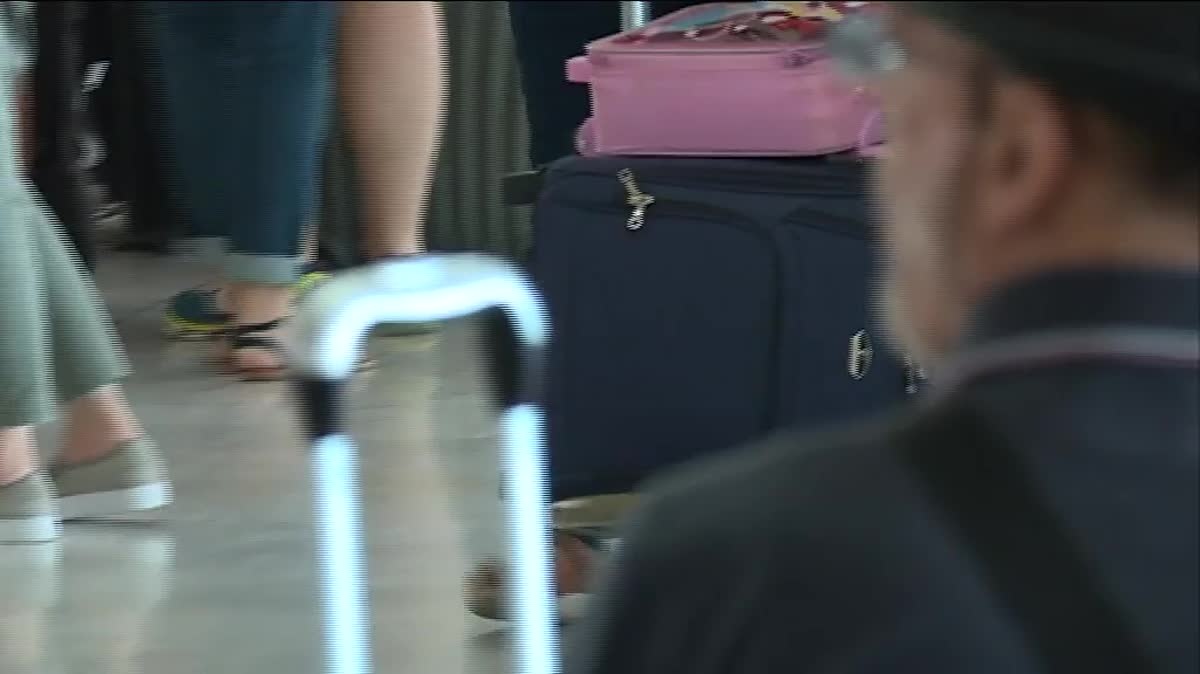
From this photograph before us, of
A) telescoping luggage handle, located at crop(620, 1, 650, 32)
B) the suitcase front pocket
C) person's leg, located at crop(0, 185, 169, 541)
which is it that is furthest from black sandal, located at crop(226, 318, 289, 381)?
the suitcase front pocket

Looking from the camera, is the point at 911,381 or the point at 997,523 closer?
the point at 997,523

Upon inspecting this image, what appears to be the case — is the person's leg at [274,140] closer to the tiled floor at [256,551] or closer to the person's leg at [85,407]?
the tiled floor at [256,551]

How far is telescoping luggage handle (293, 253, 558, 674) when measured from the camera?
1.99ft

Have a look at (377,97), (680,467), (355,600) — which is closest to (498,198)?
(377,97)

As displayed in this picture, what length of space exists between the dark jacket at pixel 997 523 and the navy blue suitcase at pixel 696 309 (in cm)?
96

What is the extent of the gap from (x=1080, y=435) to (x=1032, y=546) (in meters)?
0.03

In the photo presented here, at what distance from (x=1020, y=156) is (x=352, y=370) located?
25 cm

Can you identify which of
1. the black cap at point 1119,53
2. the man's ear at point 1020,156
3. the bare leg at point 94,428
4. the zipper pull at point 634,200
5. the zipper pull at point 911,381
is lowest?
the bare leg at point 94,428

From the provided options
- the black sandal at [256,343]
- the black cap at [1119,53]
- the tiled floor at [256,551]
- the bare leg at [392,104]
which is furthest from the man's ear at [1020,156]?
the bare leg at [392,104]

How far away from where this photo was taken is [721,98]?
1.52 m

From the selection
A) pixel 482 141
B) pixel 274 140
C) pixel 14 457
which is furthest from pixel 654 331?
pixel 482 141

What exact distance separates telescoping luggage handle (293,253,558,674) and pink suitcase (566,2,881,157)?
82 cm

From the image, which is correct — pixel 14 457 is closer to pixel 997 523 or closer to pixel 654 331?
pixel 654 331

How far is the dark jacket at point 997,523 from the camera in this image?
1.64ft
